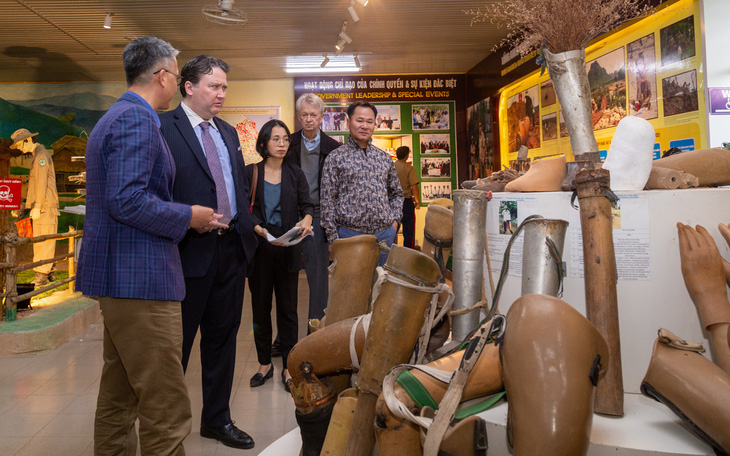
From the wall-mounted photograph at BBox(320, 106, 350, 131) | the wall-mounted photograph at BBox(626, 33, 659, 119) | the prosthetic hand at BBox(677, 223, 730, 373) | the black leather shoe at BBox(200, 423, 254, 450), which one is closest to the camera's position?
the prosthetic hand at BBox(677, 223, 730, 373)

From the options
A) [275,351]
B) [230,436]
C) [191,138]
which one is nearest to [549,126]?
[275,351]

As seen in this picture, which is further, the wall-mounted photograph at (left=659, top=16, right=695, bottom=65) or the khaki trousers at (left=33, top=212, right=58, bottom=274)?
the khaki trousers at (left=33, top=212, right=58, bottom=274)

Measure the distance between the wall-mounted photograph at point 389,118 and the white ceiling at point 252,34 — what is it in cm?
66

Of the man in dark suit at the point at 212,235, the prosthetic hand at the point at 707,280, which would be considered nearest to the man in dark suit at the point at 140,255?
the man in dark suit at the point at 212,235

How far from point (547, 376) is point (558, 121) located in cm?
578

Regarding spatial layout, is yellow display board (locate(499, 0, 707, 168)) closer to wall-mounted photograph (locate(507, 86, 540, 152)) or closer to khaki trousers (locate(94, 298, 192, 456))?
wall-mounted photograph (locate(507, 86, 540, 152))

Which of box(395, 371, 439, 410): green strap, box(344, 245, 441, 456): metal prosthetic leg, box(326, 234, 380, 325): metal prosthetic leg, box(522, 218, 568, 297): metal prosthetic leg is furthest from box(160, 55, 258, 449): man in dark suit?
box(522, 218, 568, 297): metal prosthetic leg

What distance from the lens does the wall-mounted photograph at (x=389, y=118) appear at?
9.59 metres


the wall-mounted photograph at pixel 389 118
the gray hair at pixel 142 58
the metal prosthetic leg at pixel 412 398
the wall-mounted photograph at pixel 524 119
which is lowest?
the metal prosthetic leg at pixel 412 398

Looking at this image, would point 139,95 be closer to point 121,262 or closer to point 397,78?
point 121,262

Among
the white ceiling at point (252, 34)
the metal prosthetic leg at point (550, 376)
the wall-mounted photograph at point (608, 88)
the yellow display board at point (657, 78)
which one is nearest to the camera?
the metal prosthetic leg at point (550, 376)

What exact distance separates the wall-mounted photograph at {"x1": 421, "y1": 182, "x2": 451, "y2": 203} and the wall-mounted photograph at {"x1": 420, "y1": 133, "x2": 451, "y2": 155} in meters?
0.57

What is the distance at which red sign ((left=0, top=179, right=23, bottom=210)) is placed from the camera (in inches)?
182

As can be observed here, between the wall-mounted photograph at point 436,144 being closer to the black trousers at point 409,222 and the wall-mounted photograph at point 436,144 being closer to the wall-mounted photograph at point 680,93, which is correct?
the black trousers at point 409,222
